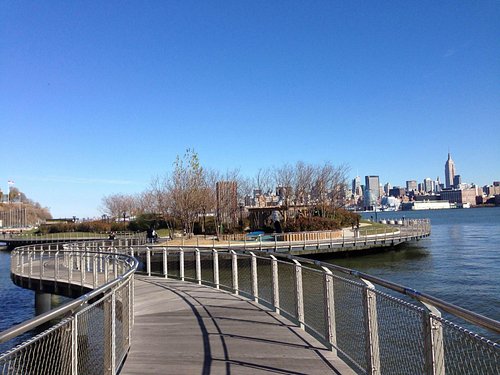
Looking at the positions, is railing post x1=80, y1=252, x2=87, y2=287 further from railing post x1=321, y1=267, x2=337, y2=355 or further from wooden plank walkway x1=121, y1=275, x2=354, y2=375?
railing post x1=321, y1=267, x2=337, y2=355

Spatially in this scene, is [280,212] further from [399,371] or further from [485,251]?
[399,371]

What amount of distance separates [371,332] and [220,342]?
2.59 m

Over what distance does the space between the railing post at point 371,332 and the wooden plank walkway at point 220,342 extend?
1.42 feet

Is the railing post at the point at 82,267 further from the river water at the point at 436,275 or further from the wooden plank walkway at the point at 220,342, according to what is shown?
the wooden plank walkway at the point at 220,342

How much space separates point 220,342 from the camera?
6.66m

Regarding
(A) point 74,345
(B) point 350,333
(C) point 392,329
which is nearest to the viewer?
(A) point 74,345

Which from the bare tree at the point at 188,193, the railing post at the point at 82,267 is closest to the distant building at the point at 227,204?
the bare tree at the point at 188,193

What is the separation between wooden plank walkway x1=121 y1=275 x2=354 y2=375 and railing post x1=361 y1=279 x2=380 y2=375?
431mm

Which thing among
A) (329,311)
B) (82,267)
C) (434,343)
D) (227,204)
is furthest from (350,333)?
(227,204)

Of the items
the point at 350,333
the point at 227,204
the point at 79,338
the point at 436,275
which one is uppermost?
the point at 227,204

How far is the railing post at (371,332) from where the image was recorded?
4.90m

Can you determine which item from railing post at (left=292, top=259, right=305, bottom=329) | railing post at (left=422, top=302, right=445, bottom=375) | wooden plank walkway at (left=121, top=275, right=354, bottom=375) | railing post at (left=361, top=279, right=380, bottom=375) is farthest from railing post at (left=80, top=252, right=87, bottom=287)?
railing post at (left=422, top=302, right=445, bottom=375)

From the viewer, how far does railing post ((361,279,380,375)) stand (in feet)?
16.1

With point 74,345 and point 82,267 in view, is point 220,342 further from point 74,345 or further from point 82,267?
point 82,267
